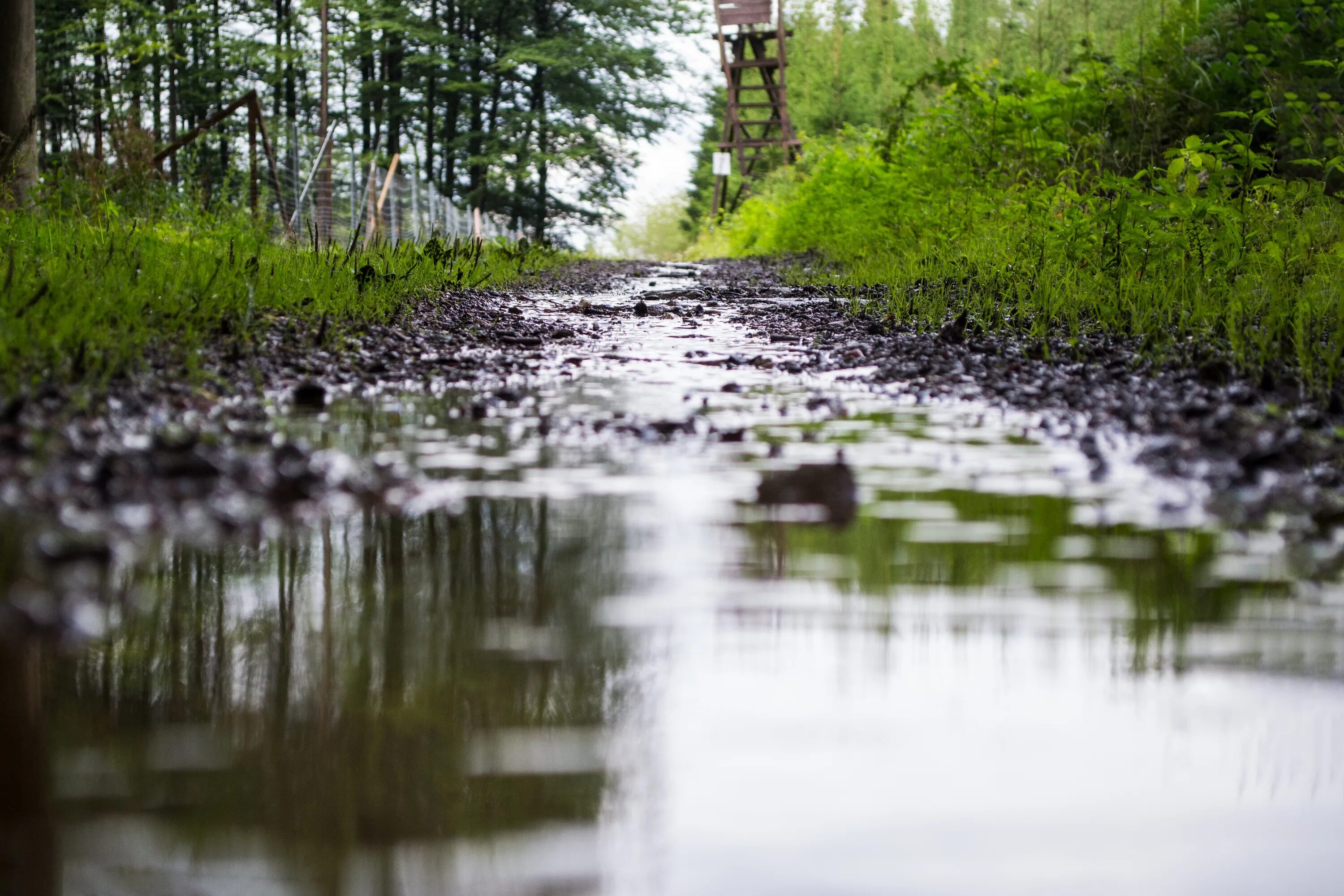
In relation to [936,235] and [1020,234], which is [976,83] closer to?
[936,235]

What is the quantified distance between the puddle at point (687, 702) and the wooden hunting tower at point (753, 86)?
2463cm

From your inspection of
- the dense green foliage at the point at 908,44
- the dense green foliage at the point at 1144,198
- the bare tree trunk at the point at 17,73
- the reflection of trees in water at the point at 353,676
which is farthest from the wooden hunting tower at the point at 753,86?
the reflection of trees in water at the point at 353,676

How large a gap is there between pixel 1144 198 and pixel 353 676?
15.3 ft

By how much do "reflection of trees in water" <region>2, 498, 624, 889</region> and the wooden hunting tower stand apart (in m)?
24.7

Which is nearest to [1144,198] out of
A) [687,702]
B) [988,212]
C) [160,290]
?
[988,212]

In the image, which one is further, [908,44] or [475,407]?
[908,44]

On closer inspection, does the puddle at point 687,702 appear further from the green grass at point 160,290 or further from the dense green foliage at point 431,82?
the dense green foliage at point 431,82

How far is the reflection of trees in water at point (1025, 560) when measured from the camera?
1407mm

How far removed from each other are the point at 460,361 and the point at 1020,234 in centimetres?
386

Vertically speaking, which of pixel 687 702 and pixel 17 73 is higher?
pixel 17 73

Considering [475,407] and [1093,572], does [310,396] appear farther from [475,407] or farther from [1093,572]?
[1093,572]

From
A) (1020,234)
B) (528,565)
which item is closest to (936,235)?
(1020,234)

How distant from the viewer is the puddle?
881 mm

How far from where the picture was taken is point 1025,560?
161 cm
